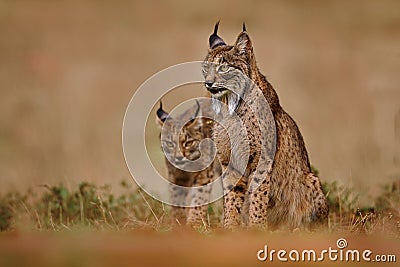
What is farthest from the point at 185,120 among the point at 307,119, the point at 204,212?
the point at 307,119

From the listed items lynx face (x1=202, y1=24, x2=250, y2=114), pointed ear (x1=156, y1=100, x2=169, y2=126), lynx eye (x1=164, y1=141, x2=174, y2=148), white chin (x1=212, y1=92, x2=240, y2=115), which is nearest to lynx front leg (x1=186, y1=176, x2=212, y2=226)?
lynx eye (x1=164, y1=141, x2=174, y2=148)

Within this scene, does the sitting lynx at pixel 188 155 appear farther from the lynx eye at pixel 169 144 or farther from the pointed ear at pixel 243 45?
the pointed ear at pixel 243 45

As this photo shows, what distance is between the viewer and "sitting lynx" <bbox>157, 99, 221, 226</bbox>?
784 centimetres

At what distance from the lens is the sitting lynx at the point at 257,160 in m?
5.89

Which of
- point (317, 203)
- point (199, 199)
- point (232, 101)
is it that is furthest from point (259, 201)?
point (199, 199)

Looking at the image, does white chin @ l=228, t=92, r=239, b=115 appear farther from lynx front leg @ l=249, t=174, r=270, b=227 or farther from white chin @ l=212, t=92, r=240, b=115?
lynx front leg @ l=249, t=174, r=270, b=227

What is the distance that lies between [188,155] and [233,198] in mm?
1796

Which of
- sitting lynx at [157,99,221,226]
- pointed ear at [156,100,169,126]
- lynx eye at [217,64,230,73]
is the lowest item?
sitting lynx at [157,99,221,226]

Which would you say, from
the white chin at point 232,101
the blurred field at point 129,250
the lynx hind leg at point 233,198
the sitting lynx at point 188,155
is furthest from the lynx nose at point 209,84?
the blurred field at point 129,250

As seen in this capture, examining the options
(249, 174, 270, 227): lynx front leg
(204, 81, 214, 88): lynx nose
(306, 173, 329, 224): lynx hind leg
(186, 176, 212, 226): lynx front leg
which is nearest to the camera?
(204, 81, 214, 88): lynx nose

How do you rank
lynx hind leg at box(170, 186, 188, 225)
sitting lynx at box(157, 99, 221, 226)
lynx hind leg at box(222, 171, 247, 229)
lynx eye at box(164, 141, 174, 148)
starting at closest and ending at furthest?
lynx hind leg at box(222, 171, 247, 229), sitting lynx at box(157, 99, 221, 226), lynx eye at box(164, 141, 174, 148), lynx hind leg at box(170, 186, 188, 225)

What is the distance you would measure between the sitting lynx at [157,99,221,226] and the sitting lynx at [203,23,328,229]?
140 centimetres

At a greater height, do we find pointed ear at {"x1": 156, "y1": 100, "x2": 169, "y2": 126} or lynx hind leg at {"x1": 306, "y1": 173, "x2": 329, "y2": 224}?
pointed ear at {"x1": 156, "y1": 100, "x2": 169, "y2": 126}

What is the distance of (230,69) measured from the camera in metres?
5.85
